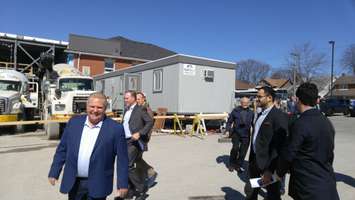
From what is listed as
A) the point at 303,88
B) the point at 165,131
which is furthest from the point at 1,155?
the point at 303,88

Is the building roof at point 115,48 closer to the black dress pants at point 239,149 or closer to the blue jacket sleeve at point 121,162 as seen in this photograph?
the black dress pants at point 239,149

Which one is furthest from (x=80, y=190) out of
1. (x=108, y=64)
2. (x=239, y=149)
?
(x=108, y=64)

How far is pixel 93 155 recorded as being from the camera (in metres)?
3.82

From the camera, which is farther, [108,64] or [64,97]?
[108,64]

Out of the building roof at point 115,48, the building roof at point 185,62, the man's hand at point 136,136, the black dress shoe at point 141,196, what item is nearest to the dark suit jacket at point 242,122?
the black dress shoe at point 141,196

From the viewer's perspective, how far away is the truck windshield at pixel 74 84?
58.4ft

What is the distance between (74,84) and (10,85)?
3600mm

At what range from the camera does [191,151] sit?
12430 millimetres

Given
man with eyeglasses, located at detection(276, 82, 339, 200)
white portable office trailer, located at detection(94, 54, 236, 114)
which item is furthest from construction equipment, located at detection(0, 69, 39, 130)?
man with eyeglasses, located at detection(276, 82, 339, 200)

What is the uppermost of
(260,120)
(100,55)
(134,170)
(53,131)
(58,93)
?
(100,55)

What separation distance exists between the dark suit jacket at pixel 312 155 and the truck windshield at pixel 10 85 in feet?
58.5

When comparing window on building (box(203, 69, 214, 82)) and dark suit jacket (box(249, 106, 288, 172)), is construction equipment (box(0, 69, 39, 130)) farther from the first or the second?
dark suit jacket (box(249, 106, 288, 172))

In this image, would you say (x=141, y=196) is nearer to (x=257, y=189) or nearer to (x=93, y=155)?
(x=257, y=189)

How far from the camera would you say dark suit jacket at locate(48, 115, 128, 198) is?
12.5 ft
